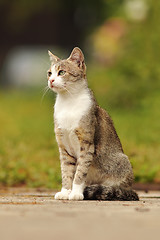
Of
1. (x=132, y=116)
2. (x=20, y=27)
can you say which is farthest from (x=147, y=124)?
(x=20, y=27)

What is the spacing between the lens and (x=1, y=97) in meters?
19.7

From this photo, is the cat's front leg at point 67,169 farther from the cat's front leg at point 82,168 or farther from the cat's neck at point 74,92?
the cat's neck at point 74,92

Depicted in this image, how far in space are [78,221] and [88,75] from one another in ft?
44.8

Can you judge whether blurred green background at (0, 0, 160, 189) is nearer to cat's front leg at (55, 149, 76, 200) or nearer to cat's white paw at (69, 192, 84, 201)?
cat's front leg at (55, 149, 76, 200)

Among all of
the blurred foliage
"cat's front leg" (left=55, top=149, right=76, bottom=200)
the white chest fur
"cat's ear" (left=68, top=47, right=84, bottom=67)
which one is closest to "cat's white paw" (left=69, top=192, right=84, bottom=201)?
"cat's front leg" (left=55, top=149, right=76, bottom=200)

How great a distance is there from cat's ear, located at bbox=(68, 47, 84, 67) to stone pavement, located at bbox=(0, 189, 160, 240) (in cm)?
153

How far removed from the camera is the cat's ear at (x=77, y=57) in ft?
17.6

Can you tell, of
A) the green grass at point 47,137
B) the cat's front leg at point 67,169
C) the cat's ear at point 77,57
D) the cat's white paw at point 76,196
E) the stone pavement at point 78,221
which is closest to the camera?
the stone pavement at point 78,221

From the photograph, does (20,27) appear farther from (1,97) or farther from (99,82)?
(99,82)

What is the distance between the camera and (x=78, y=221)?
3.45 m

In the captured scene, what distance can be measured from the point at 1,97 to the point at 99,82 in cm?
446

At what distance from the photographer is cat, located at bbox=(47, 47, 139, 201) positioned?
5.06 metres

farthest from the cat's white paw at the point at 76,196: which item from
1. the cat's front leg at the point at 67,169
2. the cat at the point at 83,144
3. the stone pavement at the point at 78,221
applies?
the stone pavement at the point at 78,221

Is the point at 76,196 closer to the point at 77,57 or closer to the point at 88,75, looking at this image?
the point at 77,57
